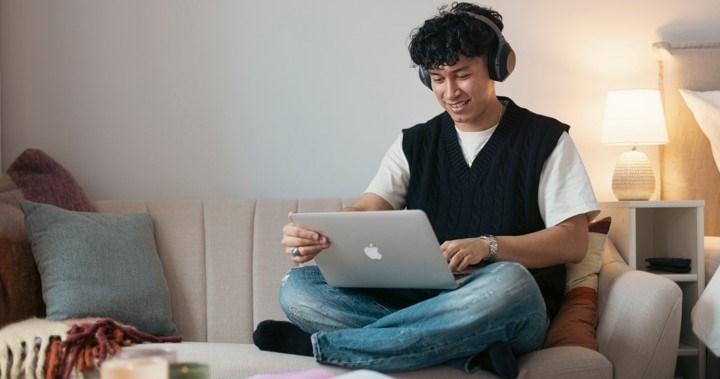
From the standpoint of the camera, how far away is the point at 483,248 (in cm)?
204

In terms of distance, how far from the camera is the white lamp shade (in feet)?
9.38

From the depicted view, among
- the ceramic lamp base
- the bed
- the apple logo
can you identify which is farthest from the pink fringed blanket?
the bed

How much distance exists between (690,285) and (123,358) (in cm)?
205

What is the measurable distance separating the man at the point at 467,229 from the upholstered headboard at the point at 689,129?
33.0 inches

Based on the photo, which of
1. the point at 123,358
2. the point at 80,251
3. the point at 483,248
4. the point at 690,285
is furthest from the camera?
the point at 690,285

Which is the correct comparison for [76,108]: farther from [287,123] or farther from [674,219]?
[674,219]

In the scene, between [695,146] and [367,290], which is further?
[695,146]

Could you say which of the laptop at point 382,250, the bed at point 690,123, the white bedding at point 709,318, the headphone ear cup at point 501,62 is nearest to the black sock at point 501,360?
the laptop at point 382,250

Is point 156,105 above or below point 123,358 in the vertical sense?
above

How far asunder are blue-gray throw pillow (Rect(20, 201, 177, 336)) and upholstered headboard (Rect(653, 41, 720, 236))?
1.66 meters

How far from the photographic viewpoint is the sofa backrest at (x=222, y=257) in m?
2.67

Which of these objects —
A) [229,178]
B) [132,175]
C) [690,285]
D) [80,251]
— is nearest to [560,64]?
[690,285]

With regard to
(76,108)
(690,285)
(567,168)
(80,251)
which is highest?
(76,108)

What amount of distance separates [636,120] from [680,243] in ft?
1.30
